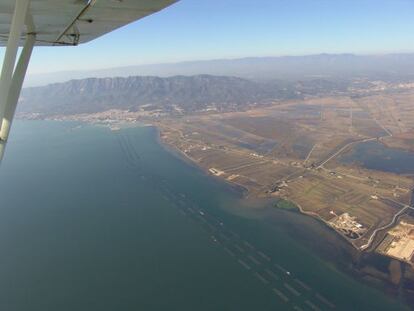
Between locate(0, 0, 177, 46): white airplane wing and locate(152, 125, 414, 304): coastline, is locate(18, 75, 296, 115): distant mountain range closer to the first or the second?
locate(152, 125, 414, 304): coastline

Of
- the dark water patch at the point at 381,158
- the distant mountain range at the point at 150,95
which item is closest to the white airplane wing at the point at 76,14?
the dark water patch at the point at 381,158

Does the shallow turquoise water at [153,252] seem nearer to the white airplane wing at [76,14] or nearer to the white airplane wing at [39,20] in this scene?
the white airplane wing at [76,14]

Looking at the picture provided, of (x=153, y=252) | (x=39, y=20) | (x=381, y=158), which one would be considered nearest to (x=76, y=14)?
(x=39, y=20)

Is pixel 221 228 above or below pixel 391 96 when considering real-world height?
below

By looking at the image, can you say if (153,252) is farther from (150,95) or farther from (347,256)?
(150,95)

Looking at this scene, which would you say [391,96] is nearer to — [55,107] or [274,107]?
[274,107]

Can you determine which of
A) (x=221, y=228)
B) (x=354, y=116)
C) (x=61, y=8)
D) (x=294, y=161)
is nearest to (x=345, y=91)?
(x=354, y=116)
